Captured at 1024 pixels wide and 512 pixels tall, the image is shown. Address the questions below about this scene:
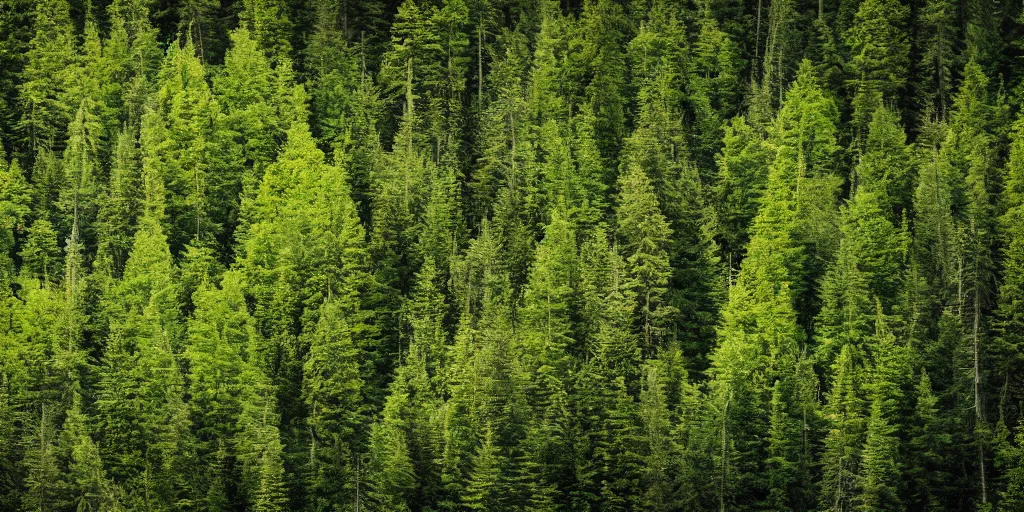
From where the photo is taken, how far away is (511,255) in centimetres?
11275

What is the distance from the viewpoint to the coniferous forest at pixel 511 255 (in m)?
96.5

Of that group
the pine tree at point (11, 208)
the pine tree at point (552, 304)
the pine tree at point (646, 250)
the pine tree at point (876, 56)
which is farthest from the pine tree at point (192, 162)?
the pine tree at point (876, 56)

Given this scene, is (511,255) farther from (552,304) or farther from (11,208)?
(11,208)

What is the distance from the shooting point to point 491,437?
9344 centimetres

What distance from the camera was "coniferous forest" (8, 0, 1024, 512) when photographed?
9650 cm

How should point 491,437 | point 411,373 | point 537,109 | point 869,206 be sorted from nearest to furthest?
1. point 491,437
2. point 411,373
3. point 869,206
4. point 537,109

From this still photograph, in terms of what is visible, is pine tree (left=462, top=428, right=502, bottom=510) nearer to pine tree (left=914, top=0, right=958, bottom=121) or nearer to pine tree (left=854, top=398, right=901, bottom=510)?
pine tree (left=854, top=398, right=901, bottom=510)

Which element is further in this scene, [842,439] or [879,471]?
[842,439]

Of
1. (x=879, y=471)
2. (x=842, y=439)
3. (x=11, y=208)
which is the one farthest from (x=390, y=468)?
(x=11, y=208)

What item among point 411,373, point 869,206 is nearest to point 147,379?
point 411,373

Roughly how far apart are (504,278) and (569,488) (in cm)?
1897

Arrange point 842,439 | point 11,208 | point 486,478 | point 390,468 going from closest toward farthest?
1. point 486,478
2. point 842,439
3. point 390,468
4. point 11,208

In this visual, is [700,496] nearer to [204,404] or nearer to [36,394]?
[204,404]

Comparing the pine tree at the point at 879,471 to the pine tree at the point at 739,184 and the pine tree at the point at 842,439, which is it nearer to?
the pine tree at the point at 842,439
